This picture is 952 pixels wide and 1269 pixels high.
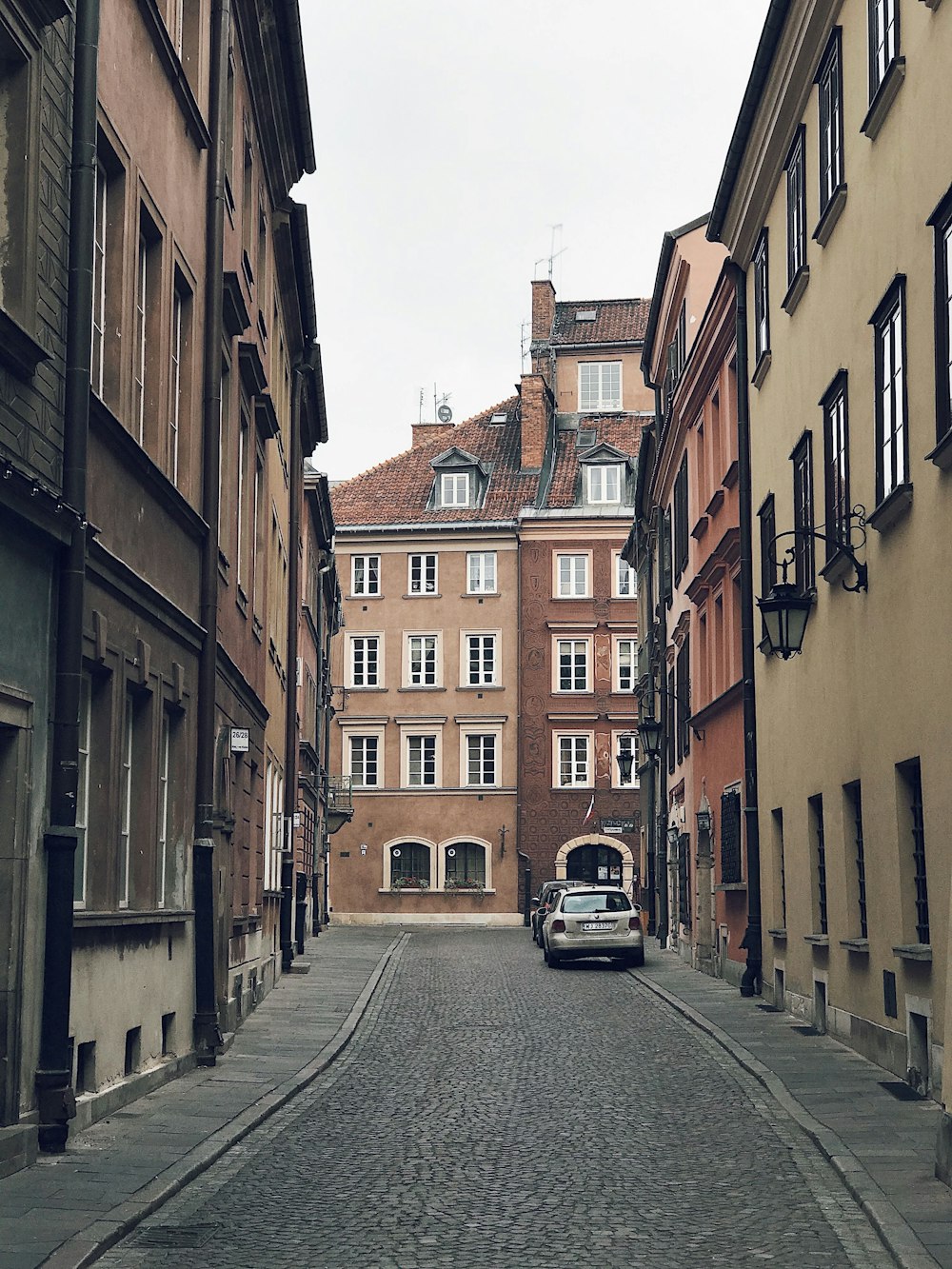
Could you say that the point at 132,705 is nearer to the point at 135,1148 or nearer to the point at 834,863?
the point at 135,1148

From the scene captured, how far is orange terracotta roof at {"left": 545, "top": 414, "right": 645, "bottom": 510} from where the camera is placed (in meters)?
65.7

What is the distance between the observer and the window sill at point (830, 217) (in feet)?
56.3

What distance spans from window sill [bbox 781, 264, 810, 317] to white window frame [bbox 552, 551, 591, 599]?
143ft

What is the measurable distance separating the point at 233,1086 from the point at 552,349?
57.2 m

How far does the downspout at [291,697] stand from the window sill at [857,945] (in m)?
15.6

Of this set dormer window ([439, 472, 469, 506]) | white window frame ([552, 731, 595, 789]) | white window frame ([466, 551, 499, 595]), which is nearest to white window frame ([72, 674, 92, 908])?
white window frame ([552, 731, 595, 789])

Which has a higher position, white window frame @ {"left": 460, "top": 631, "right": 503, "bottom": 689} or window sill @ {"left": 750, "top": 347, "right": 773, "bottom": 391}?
white window frame @ {"left": 460, "top": 631, "right": 503, "bottom": 689}

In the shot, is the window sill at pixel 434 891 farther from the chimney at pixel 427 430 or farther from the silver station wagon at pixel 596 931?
the silver station wagon at pixel 596 931

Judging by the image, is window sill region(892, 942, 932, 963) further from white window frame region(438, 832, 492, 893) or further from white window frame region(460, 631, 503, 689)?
white window frame region(460, 631, 503, 689)

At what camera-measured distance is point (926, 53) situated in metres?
13.6

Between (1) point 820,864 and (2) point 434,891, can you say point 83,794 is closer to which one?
(1) point 820,864

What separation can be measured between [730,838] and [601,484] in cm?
4007

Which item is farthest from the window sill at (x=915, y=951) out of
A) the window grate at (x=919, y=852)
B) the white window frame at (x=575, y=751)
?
the white window frame at (x=575, y=751)

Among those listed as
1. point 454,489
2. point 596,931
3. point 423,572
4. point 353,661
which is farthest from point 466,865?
point 596,931
